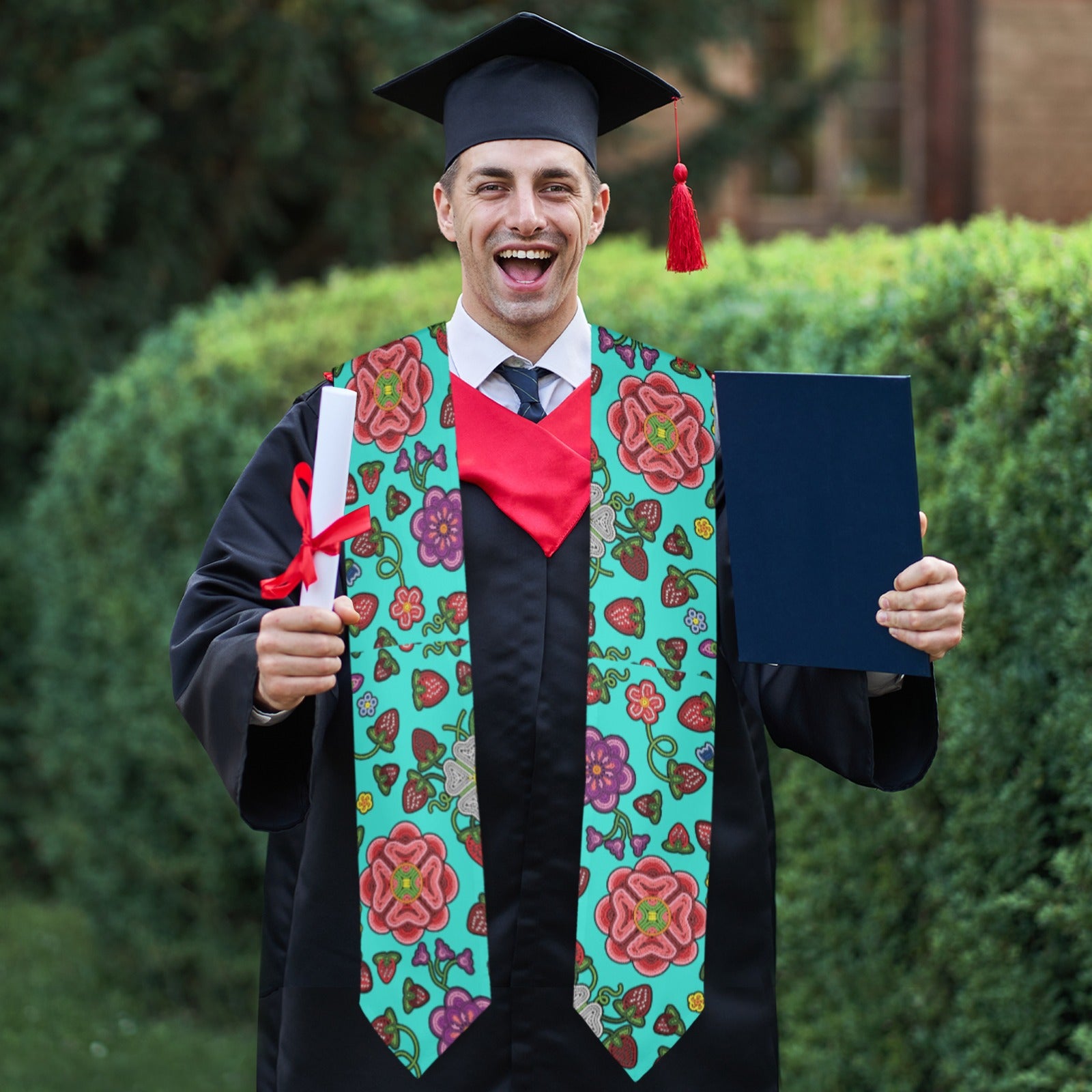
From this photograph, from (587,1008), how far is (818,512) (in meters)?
0.81

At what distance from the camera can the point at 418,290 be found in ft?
19.5

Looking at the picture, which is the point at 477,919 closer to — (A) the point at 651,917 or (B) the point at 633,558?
(A) the point at 651,917

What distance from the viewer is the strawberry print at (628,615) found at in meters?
2.36

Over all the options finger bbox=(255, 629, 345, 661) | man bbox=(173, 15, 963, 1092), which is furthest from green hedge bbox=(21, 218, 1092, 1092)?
finger bbox=(255, 629, 345, 661)

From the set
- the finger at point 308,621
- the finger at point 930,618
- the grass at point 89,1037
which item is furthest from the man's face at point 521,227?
the grass at point 89,1037

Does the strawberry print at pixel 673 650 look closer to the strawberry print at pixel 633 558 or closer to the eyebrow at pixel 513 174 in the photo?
the strawberry print at pixel 633 558

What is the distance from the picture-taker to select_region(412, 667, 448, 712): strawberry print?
2322mm

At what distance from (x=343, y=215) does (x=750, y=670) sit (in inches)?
240

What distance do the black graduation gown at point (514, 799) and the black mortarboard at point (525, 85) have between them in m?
0.57

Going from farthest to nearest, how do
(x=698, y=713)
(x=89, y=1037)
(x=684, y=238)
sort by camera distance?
(x=89, y=1037)
(x=684, y=238)
(x=698, y=713)

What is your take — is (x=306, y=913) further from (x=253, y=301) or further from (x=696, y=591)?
(x=253, y=301)

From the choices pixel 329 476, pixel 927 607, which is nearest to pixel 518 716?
pixel 329 476

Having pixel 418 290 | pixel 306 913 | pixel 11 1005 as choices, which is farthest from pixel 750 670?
pixel 11 1005

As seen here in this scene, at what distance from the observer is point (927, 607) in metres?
2.10
